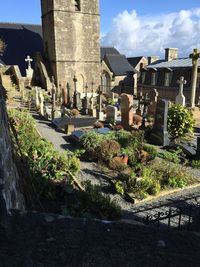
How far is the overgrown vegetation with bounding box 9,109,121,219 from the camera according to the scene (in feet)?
19.9

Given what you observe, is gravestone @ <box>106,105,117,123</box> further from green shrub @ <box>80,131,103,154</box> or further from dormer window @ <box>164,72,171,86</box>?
dormer window @ <box>164,72,171,86</box>

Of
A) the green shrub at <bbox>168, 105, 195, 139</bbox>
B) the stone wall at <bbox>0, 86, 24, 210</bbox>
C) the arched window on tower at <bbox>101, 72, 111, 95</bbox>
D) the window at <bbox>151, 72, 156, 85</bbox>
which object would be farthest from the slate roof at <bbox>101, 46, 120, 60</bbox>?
the stone wall at <bbox>0, 86, 24, 210</bbox>

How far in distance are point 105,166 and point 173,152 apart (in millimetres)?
3544

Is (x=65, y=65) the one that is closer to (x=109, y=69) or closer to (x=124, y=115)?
(x=109, y=69)

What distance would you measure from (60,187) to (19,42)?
2969 centimetres

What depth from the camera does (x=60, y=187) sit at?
700cm

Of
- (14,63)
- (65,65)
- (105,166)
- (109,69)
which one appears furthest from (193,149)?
(109,69)

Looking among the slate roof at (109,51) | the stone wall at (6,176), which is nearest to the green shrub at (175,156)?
the stone wall at (6,176)

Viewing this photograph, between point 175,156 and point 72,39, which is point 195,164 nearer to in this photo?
point 175,156

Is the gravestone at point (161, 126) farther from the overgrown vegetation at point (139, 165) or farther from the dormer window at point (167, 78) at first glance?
the dormer window at point (167, 78)

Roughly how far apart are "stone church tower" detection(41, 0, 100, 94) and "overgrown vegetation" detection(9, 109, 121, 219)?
19166 millimetres

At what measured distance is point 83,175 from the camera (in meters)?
9.52

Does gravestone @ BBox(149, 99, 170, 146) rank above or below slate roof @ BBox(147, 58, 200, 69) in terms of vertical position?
below

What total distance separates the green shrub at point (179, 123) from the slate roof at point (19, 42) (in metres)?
21.6
